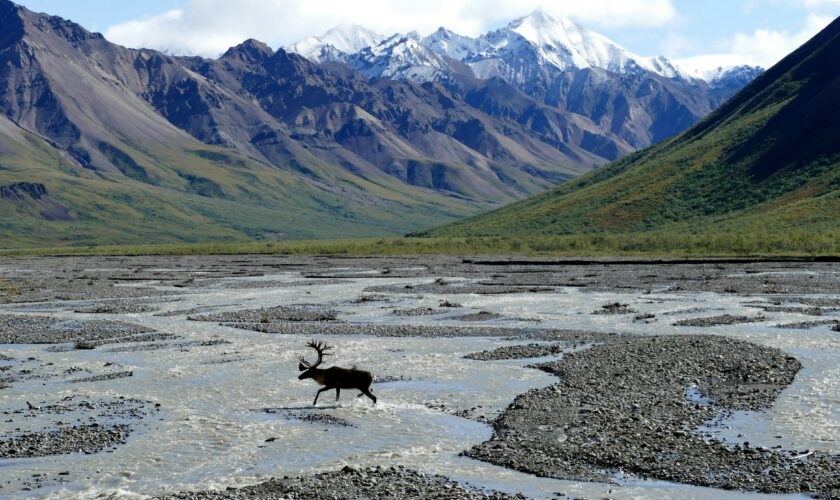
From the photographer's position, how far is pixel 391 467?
70.0ft

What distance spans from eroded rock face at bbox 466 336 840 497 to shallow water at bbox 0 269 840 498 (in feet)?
2.55

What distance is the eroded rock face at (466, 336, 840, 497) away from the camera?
2072 cm

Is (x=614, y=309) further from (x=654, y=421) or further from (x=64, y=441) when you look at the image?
(x=64, y=441)

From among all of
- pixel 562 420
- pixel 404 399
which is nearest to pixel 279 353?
pixel 404 399

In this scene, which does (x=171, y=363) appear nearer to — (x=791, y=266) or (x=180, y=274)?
(x=180, y=274)

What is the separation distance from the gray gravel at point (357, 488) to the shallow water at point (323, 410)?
69 centimetres

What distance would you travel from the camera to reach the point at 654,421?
25469 mm

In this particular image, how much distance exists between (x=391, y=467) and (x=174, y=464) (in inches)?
202

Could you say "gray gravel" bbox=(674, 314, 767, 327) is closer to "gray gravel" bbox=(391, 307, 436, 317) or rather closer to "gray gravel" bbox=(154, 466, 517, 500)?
"gray gravel" bbox=(391, 307, 436, 317)

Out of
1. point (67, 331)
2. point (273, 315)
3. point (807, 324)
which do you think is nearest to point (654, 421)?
point (807, 324)

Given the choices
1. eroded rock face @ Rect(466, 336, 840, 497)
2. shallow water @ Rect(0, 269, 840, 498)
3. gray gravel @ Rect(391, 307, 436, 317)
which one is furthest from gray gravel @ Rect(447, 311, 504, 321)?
eroded rock face @ Rect(466, 336, 840, 497)

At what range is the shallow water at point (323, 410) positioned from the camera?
69.3ft

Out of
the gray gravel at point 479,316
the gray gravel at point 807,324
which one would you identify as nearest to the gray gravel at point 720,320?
the gray gravel at point 807,324

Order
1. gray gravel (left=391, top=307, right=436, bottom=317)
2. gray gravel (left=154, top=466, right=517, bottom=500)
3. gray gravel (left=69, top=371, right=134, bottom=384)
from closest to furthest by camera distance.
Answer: gray gravel (left=154, top=466, right=517, bottom=500)
gray gravel (left=69, top=371, right=134, bottom=384)
gray gravel (left=391, top=307, right=436, bottom=317)
